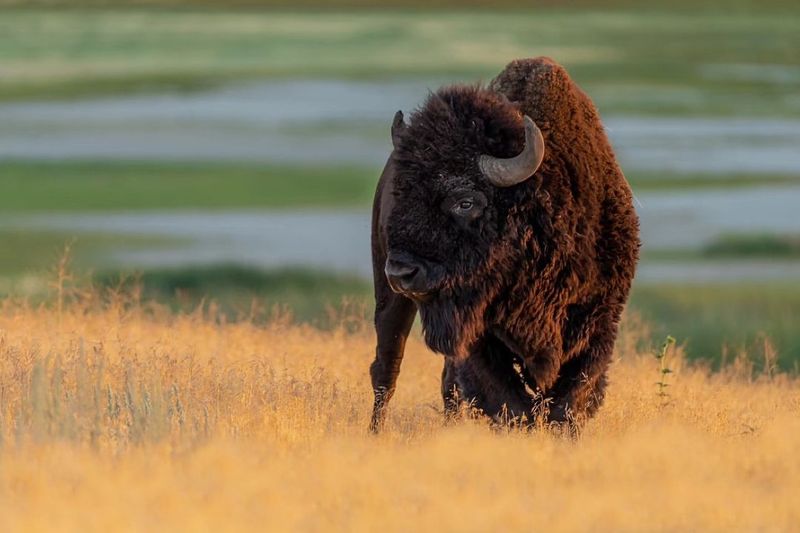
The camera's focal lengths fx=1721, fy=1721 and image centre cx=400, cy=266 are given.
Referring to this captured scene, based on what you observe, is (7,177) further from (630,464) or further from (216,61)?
(630,464)

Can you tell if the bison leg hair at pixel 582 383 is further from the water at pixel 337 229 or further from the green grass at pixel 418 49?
the green grass at pixel 418 49

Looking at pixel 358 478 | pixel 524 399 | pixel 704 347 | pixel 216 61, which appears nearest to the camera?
pixel 358 478

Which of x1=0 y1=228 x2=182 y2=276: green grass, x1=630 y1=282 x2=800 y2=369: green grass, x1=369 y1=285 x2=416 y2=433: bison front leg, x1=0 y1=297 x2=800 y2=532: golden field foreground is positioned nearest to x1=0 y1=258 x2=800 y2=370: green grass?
x1=630 y1=282 x2=800 y2=369: green grass

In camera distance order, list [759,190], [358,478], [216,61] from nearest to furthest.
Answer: [358,478] < [759,190] < [216,61]

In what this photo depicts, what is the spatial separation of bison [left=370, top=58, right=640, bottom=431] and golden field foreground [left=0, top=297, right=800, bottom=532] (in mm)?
Answer: 387

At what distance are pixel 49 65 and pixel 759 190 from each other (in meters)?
46.0

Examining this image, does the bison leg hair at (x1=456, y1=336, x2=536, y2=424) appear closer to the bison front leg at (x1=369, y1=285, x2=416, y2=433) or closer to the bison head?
the bison head

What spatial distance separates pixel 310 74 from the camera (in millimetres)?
78000

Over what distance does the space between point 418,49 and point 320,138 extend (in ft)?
90.9

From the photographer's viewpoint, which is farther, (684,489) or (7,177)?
(7,177)

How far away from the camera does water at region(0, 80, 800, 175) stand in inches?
2019

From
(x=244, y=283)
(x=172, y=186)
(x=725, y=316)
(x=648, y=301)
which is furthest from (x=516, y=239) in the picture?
(x=172, y=186)

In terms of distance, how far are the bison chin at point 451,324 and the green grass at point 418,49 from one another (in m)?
52.5

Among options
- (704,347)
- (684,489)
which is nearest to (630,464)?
(684,489)
